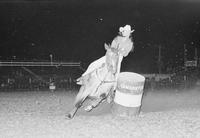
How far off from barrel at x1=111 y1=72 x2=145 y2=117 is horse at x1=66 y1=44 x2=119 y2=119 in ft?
0.84

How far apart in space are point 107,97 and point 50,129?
2200 millimetres

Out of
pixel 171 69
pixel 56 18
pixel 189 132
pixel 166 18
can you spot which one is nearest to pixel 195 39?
pixel 166 18

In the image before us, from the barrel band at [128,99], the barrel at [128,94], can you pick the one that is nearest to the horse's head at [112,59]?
the barrel at [128,94]

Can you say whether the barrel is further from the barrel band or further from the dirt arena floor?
the dirt arena floor

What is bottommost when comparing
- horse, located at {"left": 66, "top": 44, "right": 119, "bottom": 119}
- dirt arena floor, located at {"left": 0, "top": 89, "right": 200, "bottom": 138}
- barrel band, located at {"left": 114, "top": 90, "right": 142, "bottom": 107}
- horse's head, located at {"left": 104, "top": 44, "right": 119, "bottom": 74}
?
dirt arena floor, located at {"left": 0, "top": 89, "right": 200, "bottom": 138}

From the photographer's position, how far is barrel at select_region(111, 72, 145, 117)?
7566mm

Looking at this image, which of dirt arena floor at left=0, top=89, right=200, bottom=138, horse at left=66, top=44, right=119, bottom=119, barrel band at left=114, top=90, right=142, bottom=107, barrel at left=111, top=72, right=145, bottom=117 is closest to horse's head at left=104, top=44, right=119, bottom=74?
horse at left=66, top=44, right=119, bottom=119

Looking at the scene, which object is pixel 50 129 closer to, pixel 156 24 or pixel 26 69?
pixel 26 69

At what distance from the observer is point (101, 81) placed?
7.88m

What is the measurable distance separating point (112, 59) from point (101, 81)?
60cm

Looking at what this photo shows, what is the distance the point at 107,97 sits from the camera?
822 centimetres

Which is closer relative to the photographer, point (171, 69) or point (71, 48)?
point (171, 69)

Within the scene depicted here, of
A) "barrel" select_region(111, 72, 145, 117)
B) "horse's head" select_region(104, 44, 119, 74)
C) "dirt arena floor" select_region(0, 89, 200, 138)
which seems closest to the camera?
"dirt arena floor" select_region(0, 89, 200, 138)

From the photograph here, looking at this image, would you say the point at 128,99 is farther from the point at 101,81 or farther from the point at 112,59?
the point at 112,59
